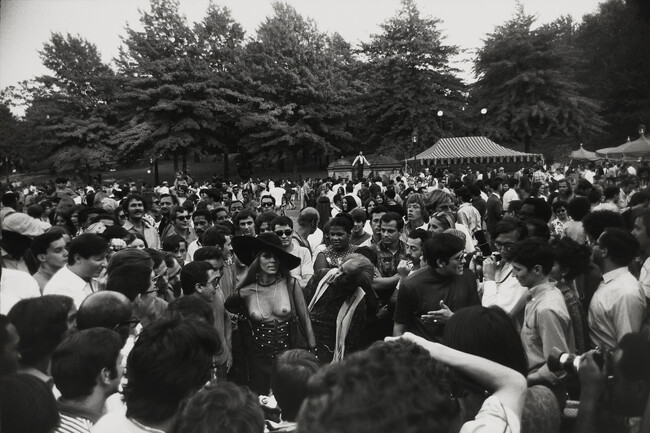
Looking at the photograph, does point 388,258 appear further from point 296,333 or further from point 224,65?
point 224,65

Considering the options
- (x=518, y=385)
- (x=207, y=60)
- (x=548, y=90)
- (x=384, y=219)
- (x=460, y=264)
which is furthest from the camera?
(x=207, y=60)

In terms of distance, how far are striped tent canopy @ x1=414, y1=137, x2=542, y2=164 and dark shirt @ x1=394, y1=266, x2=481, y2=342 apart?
2014 cm

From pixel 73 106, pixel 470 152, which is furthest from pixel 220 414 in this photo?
pixel 73 106

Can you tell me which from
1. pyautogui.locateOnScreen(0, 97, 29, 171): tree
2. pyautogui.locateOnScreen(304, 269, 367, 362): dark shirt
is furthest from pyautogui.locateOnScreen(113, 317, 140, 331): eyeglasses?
pyautogui.locateOnScreen(0, 97, 29, 171): tree

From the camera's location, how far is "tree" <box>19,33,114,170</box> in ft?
104

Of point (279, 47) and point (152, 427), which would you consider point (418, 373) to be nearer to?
point (152, 427)

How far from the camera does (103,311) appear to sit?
2658mm

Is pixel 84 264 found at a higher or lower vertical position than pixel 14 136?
lower

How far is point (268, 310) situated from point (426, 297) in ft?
3.49

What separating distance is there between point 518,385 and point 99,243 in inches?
118

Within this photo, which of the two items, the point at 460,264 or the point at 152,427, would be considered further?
the point at 460,264

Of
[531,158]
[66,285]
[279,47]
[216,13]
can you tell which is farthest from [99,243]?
[531,158]

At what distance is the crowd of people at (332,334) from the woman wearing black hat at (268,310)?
0.01 meters

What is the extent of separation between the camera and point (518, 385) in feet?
5.52
